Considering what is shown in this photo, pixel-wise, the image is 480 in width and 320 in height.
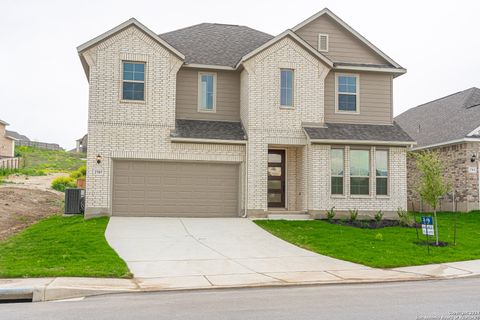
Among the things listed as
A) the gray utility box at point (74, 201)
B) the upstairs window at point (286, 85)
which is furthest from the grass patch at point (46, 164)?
the upstairs window at point (286, 85)

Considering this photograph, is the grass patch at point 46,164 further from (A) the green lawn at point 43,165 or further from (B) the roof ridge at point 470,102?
(B) the roof ridge at point 470,102

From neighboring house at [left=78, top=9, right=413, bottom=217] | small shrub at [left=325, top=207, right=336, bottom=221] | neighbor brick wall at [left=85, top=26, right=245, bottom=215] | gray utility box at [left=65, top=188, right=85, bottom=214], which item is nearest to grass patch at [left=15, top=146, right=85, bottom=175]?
gray utility box at [left=65, top=188, right=85, bottom=214]

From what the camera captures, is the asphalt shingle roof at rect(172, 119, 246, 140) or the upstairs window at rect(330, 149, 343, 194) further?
the upstairs window at rect(330, 149, 343, 194)

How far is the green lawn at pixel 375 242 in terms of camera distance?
1323cm

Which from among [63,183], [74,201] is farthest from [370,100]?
[63,183]

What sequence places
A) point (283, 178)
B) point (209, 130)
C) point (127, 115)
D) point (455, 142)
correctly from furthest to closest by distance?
point (455, 142) → point (283, 178) → point (209, 130) → point (127, 115)

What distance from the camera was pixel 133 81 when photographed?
19641mm

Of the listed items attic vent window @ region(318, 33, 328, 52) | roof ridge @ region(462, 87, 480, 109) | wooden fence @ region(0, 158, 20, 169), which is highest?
attic vent window @ region(318, 33, 328, 52)

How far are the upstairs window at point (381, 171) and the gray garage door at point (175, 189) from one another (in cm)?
562

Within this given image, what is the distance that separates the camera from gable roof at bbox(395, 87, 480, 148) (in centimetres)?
2569

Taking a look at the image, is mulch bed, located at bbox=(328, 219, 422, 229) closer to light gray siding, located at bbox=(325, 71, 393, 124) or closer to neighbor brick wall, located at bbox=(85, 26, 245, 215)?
light gray siding, located at bbox=(325, 71, 393, 124)

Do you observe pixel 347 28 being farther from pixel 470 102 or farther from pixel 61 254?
pixel 61 254

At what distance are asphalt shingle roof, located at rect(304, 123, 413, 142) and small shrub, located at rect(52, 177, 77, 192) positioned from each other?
55.7 feet

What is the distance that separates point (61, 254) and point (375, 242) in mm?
8829
